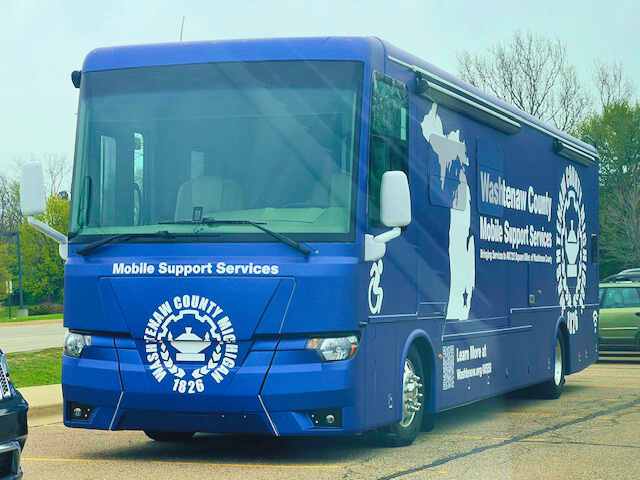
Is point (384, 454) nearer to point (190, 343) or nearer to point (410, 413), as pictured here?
point (410, 413)

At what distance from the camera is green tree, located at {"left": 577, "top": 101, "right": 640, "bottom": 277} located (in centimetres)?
7081

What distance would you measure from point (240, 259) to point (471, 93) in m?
4.30

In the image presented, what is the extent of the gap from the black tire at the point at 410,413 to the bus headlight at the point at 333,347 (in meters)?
1.15

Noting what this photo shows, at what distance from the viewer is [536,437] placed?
36.6 ft

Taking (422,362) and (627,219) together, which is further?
(627,219)

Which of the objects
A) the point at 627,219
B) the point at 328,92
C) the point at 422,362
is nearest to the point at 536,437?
the point at 422,362

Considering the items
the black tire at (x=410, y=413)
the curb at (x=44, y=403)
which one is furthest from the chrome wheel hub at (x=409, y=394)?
the curb at (x=44, y=403)

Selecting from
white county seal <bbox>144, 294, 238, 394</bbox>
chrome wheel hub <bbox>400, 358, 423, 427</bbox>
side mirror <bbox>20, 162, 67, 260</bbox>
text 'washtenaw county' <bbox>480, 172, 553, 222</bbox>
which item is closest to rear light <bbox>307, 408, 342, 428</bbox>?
white county seal <bbox>144, 294, 238, 394</bbox>

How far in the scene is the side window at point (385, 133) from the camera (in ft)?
30.8

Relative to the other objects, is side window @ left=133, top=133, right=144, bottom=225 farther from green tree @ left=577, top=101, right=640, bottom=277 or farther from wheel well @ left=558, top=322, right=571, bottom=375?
green tree @ left=577, top=101, right=640, bottom=277

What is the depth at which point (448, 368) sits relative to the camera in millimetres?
11180

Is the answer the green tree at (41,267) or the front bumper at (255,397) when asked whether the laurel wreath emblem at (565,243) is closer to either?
the front bumper at (255,397)

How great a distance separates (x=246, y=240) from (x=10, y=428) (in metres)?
2.74

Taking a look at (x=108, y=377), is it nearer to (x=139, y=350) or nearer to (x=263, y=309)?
(x=139, y=350)
